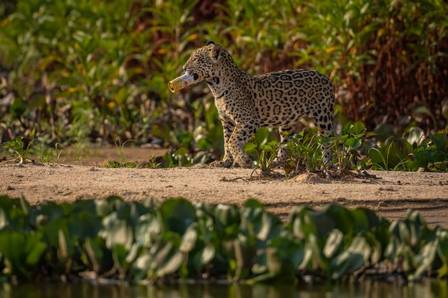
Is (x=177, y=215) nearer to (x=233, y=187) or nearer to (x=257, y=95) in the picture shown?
(x=233, y=187)

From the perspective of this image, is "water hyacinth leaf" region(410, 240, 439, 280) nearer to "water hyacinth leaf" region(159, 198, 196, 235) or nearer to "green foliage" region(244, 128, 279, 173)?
"water hyacinth leaf" region(159, 198, 196, 235)

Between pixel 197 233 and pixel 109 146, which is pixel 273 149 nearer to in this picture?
pixel 197 233

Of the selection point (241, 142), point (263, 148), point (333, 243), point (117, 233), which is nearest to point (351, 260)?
point (333, 243)

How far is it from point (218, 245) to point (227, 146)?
4640mm

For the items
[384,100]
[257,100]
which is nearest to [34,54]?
[384,100]

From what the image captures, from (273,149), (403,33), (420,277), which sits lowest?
(420,277)

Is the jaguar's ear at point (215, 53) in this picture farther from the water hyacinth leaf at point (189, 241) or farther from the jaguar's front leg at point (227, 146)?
the water hyacinth leaf at point (189, 241)

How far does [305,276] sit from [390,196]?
8.36ft

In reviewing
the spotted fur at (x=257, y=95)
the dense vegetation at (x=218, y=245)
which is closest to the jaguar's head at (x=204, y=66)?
the spotted fur at (x=257, y=95)

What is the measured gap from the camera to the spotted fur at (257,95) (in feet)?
43.1

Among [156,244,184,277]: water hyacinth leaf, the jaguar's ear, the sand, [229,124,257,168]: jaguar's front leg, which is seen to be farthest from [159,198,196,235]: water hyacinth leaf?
the jaguar's ear

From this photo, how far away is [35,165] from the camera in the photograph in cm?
1227

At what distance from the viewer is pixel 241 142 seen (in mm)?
12930

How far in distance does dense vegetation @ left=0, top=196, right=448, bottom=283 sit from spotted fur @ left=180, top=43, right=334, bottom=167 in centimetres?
428
